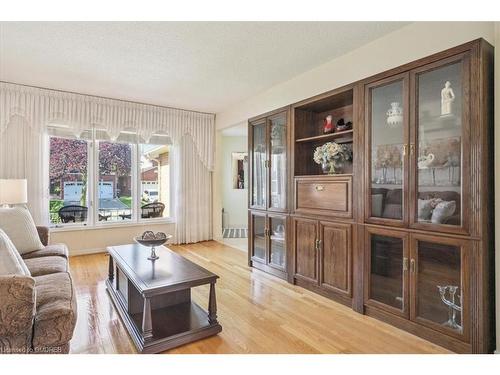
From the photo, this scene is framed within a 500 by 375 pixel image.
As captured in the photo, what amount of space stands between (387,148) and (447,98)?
54 centimetres

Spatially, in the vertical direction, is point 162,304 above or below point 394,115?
below

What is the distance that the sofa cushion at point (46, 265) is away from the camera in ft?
7.42

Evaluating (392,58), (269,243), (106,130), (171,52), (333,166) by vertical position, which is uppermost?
(171,52)

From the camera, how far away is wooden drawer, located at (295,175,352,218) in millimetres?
2713

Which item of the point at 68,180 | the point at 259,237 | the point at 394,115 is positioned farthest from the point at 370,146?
the point at 68,180

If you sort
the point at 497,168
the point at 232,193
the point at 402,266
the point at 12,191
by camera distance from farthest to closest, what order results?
1. the point at 232,193
2. the point at 12,191
3. the point at 402,266
4. the point at 497,168

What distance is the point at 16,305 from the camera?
4.79 feet

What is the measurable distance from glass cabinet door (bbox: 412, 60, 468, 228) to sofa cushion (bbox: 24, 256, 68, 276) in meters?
2.83

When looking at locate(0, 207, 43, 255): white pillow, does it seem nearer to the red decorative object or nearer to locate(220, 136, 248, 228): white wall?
the red decorative object

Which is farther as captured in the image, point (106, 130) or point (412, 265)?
point (106, 130)

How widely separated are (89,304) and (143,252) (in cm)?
65

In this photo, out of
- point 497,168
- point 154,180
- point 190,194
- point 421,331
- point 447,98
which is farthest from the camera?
point 190,194

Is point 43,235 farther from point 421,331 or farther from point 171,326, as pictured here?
point 421,331
